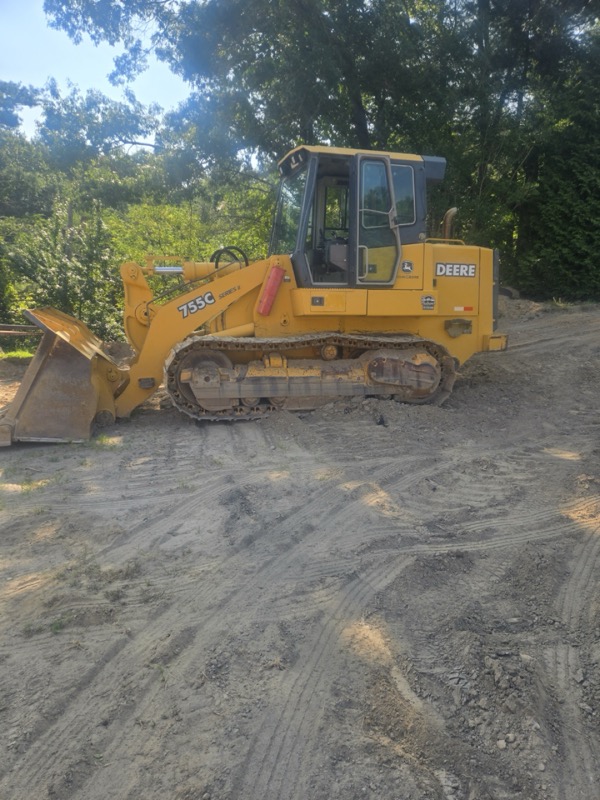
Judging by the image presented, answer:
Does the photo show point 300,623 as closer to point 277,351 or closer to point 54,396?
point 54,396

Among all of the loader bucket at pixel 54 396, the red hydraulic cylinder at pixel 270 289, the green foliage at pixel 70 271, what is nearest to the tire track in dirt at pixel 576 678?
the red hydraulic cylinder at pixel 270 289

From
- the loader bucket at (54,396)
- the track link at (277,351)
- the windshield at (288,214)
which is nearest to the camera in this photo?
the loader bucket at (54,396)

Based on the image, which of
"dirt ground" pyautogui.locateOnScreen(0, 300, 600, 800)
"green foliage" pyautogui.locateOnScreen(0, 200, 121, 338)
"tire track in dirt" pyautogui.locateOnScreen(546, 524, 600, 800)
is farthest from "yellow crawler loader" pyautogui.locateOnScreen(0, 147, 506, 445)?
"green foliage" pyautogui.locateOnScreen(0, 200, 121, 338)

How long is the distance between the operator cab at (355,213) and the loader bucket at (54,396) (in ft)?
8.69

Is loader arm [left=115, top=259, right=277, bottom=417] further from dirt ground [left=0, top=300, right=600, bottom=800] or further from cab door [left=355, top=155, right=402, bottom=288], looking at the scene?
dirt ground [left=0, top=300, right=600, bottom=800]

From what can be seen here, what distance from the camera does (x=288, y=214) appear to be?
24.7 ft

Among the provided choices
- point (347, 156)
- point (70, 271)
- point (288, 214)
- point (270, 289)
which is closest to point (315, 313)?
point (270, 289)

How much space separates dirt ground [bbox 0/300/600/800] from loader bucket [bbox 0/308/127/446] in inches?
13.0

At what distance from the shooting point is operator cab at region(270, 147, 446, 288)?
22.6 feet

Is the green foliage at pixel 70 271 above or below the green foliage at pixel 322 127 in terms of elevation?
below

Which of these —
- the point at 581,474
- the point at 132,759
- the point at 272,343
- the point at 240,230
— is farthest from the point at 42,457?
the point at 240,230

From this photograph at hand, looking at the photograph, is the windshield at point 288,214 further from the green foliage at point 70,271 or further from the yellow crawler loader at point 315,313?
the green foliage at point 70,271

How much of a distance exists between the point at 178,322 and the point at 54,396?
5.53 ft

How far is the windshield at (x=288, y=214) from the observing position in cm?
718
